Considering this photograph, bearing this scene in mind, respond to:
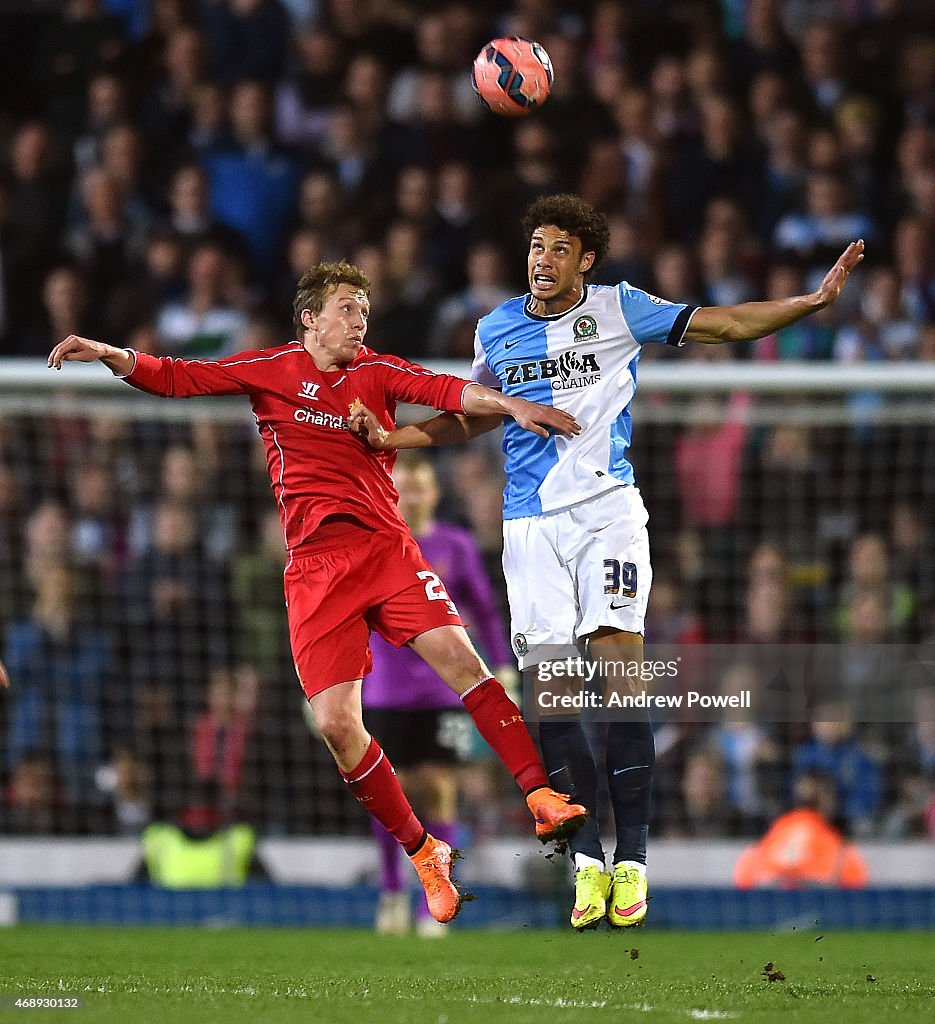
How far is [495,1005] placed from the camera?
6156mm

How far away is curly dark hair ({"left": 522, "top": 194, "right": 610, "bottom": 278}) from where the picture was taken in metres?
7.16

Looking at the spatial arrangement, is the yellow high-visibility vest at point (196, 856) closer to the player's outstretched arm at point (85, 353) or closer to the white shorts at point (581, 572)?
the white shorts at point (581, 572)

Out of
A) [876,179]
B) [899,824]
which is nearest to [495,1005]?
[899,824]

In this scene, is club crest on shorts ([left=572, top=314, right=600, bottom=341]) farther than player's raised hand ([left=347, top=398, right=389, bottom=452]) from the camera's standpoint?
Yes

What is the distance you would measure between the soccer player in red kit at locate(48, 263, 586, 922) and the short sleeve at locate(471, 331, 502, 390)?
0.33m

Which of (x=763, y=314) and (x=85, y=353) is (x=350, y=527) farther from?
(x=763, y=314)

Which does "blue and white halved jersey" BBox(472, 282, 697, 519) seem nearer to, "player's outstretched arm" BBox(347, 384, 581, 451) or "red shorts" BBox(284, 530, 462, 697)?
"player's outstretched arm" BBox(347, 384, 581, 451)

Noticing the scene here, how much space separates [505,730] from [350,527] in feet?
3.30

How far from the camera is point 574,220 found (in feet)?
→ 23.5

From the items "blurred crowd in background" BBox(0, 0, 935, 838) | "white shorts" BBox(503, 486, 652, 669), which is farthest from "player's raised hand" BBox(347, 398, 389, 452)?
"blurred crowd in background" BBox(0, 0, 935, 838)

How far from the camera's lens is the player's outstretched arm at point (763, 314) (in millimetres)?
6910

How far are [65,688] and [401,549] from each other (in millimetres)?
4708

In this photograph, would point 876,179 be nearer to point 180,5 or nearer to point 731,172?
point 731,172

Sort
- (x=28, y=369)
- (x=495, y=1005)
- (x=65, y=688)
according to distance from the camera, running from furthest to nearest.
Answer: (x=65, y=688) → (x=28, y=369) → (x=495, y=1005)
